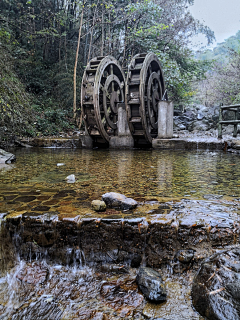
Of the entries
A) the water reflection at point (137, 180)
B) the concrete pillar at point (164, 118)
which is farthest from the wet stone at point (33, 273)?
the concrete pillar at point (164, 118)

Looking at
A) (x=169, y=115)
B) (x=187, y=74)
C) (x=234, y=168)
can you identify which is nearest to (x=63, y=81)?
(x=187, y=74)

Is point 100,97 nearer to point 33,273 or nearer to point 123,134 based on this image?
point 123,134

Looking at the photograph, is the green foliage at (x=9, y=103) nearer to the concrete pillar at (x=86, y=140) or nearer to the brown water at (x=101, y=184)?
the concrete pillar at (x=86, y=140)

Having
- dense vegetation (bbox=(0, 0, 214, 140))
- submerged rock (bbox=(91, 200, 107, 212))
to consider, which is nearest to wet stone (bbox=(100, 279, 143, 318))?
submerged rock (bbox=(91, 200, 107, 212))

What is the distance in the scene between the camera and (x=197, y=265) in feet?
5.57

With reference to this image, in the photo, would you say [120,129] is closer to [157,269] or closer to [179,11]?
[157,269]

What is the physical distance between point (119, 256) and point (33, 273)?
639 millimetres

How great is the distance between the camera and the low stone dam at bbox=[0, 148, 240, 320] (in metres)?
1.41

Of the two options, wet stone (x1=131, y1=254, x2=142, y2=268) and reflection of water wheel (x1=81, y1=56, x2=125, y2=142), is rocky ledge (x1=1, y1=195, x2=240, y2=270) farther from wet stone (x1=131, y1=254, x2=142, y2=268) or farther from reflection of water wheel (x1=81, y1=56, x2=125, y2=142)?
reflection of water wheel (x1=81, y1=56, x2=125, y2=142)

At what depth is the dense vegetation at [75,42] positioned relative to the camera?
1287 centimetres

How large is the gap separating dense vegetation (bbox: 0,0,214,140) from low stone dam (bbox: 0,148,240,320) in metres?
9.92

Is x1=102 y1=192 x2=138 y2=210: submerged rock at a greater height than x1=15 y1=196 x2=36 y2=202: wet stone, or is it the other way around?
x1=102 y1=192 x2=138 y2=210: submerged rock

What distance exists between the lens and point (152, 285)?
1.50 metres

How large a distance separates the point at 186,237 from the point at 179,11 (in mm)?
18907
